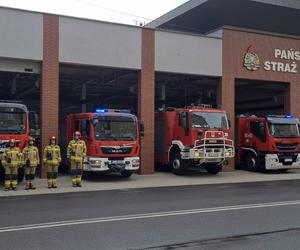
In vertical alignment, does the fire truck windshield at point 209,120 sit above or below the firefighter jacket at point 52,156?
above

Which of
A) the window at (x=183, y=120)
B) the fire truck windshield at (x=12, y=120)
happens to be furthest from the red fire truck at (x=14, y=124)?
the window at (x=183, y=120)

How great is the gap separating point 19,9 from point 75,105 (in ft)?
64.1

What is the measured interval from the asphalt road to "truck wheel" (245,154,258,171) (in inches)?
375

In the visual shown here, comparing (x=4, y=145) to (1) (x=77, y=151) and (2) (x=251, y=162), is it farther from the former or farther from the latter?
(2) (x=251, y=162)

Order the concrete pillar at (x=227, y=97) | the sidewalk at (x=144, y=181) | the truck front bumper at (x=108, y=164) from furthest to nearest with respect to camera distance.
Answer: the concrete pillar at (x=227, y=97)
the truck front bumper at (x=108, y=164)
the sidewalk at (x=144, y=181)

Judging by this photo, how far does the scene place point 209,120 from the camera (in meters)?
21.2

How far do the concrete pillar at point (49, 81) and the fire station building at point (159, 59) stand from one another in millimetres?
41

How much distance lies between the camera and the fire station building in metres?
20.6

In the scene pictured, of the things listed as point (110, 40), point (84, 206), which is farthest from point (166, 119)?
point (84, 206)

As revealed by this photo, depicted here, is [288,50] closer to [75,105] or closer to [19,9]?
[19,9]

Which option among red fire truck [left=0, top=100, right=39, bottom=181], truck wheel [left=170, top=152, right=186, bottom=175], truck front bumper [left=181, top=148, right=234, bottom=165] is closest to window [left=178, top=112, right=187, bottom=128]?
truck front bumper [left=181, top=148, right=234, bottom=165]

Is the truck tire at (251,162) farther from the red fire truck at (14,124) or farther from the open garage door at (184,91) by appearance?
the red fire truck at (14,124)

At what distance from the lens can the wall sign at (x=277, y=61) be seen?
85.3 feet

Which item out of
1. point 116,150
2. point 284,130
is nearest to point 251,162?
point 284,130
